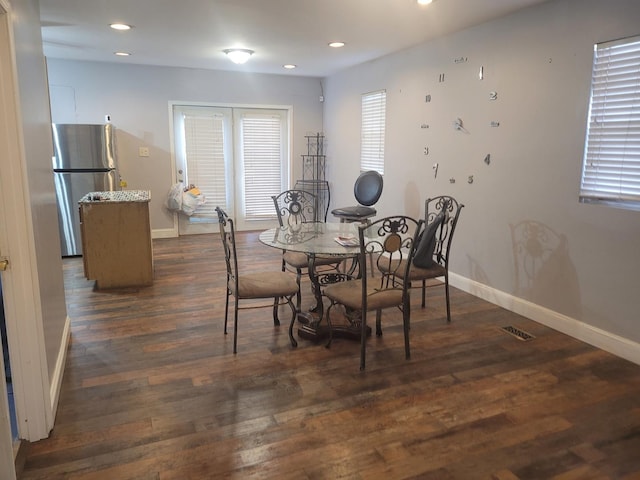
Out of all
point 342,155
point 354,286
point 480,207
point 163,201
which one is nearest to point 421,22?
point 480,207

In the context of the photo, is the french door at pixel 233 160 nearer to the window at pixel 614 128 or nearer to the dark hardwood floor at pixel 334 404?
the dark hardwood floor at pixel 334 404

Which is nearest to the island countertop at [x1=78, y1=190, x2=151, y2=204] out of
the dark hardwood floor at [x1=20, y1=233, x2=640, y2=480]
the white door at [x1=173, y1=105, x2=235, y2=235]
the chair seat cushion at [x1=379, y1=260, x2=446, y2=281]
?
the dark hardwood floor at [x1=20, y1=233, x2=640, y2=480]

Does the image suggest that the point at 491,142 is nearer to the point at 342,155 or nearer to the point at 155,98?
the point at 342,155

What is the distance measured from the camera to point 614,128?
2.86m

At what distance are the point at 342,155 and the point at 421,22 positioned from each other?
110 inches

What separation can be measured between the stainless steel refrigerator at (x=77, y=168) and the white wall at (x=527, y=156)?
3.50 metres

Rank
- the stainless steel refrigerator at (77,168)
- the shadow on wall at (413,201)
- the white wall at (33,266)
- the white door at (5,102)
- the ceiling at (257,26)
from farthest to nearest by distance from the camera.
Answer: the stainless steel refrigerator at (77,168), the shadow on wall at (413,201), the ceiling at (257,26), the white wall at (33,266), the white door at (5,102)

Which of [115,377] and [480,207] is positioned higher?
[480,207]

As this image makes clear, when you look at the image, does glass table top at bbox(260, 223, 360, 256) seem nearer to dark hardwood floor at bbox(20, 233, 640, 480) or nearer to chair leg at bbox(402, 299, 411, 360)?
chair leg at bbox(402, 299, 411, 360)

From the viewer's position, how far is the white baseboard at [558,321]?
9.51 feet

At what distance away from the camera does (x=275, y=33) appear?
4.14m

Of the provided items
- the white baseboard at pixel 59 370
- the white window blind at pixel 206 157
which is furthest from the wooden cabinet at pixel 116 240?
the white window blind at pixel 206 157

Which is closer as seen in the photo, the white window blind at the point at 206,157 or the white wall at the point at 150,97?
the white wall at the point at 150,97

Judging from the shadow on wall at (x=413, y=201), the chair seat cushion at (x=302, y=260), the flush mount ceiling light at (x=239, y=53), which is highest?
the flush mount ceiling light at (x=239, y=53)
